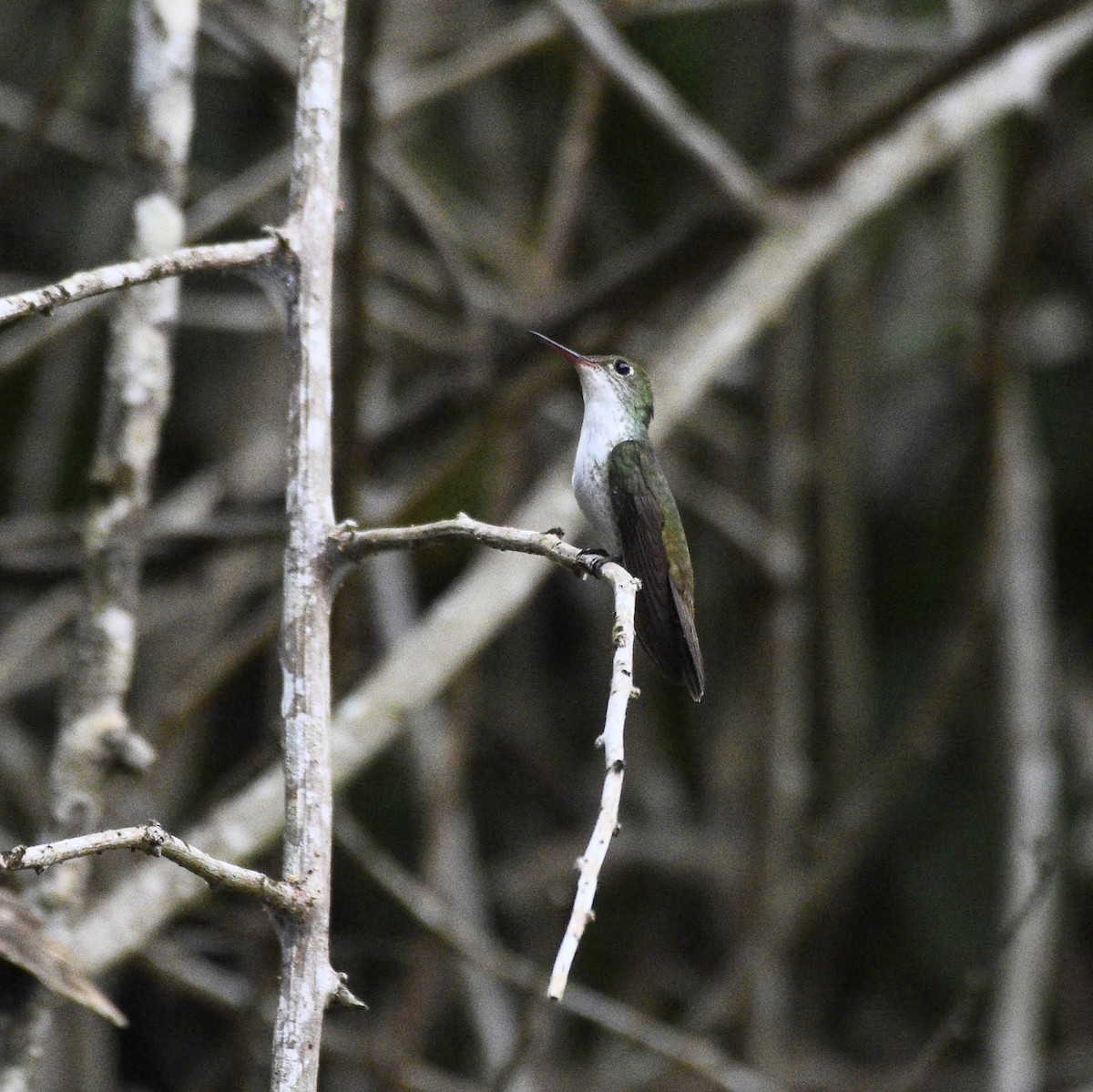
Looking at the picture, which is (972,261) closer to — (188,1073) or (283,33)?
(283,33)

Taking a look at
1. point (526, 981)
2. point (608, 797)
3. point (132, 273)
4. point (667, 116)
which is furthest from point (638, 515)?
point (667, 116)

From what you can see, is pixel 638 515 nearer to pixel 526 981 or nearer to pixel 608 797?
pixel 526 981

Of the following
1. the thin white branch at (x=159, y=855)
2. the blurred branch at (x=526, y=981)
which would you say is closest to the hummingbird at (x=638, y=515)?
the blurred branch at (x=526, y=981)

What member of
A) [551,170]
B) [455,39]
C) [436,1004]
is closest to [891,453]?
[551,170]

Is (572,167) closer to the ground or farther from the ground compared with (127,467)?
farther from the ground

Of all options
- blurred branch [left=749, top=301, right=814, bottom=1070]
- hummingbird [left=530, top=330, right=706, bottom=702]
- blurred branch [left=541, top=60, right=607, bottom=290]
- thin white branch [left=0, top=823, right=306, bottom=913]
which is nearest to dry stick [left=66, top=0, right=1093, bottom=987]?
hummingbird [left=530, top=330, right=706, bottom=702]
